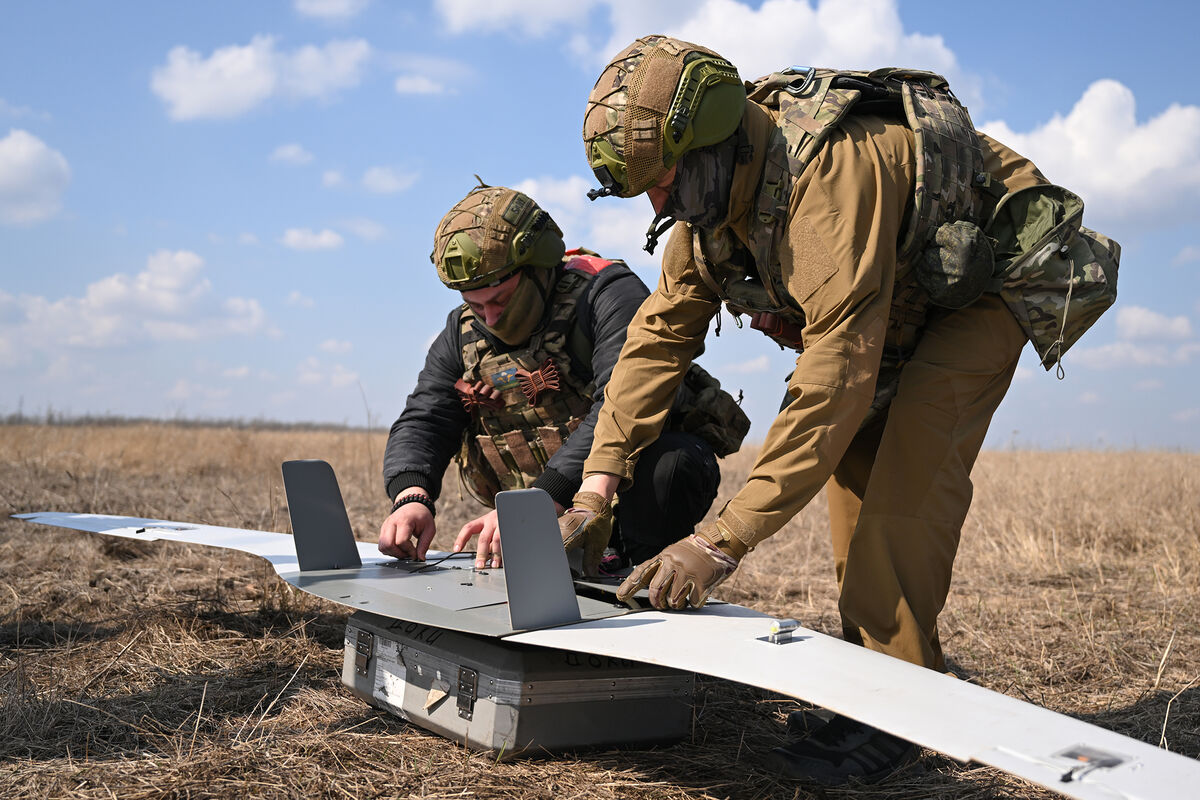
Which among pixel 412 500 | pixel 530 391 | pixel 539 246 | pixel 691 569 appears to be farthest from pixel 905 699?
pixel 539 246

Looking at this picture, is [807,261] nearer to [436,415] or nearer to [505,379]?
[505,379]

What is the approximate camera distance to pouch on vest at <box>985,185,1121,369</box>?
8.63ft

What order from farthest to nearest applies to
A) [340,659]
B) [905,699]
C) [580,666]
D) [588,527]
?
[340,659] → [588,527] → [580,666] → [905,699]

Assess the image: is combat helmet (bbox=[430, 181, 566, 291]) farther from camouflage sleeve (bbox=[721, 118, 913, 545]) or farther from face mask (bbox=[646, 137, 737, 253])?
camouflage sleeve (bbox=[721, 118, 913, 545])

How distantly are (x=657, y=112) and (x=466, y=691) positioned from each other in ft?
5.70

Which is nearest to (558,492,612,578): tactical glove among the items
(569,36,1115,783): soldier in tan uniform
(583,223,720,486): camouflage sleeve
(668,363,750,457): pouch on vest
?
(569,36,1115,783): soldier in tan uniform

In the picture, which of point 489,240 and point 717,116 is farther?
point 489,240

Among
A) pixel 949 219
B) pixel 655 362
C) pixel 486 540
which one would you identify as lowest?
pixel 486 540

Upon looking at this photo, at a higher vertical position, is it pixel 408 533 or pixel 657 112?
pixel 657 112

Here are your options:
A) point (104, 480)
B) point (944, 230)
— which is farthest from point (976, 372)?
point (104, 480)

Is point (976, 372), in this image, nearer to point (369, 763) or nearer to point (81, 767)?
point (369, 763)

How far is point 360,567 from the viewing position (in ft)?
11.0

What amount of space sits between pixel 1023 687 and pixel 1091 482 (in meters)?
5.97

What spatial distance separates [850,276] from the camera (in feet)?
7.86
